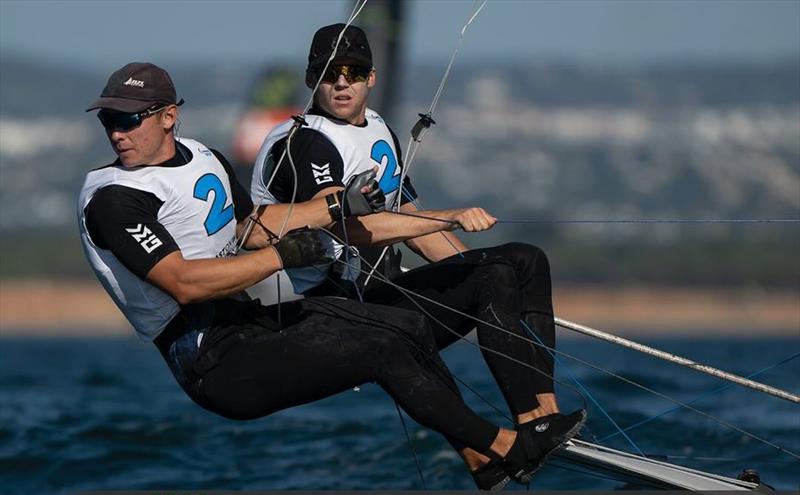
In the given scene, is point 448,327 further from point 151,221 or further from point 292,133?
point 151,221

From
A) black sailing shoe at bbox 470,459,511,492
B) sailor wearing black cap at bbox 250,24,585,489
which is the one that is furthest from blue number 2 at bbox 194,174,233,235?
black sailing shoe at bbox 470,459,511,492

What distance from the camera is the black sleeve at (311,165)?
18.4ft

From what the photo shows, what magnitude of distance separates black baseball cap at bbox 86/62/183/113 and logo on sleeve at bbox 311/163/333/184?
2.05 feet

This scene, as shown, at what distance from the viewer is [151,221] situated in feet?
16.6

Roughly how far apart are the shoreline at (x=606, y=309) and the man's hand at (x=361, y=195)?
5820 cm

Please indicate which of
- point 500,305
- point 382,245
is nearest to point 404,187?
point 382,245

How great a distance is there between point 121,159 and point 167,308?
0.55 metres

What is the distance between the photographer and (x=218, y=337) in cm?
529

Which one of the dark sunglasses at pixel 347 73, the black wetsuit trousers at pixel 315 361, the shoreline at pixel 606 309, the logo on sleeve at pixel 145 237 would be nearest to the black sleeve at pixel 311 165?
the dark sunglasses at pixel 347 73

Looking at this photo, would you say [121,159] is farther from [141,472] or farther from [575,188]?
[575,188]

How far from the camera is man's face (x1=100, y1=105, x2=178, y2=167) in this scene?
516 centimetres

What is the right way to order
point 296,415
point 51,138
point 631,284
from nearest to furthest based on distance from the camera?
point 296,415 < point 631,284 < point 51,138

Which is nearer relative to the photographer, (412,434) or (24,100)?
(412,434)

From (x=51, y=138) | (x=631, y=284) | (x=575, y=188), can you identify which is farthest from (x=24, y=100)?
(x=631, y=284)
